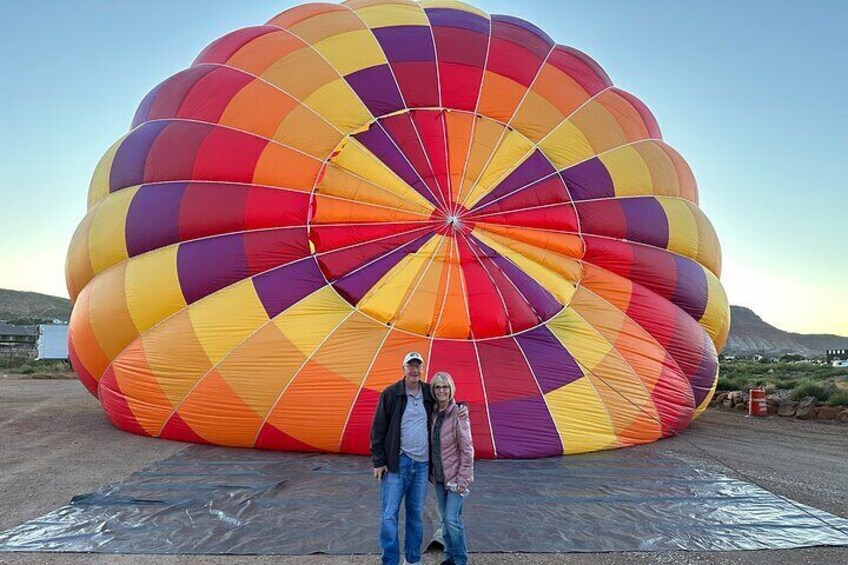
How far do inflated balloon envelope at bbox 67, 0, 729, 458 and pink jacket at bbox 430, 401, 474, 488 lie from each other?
255cm

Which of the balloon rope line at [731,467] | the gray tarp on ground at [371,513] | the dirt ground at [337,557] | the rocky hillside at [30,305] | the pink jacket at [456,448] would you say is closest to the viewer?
the pink jacket at [456,448]

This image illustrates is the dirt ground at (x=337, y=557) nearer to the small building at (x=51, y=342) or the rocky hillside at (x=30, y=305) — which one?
the small building at (x=51, y=342)

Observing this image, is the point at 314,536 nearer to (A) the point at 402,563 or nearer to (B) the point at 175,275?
(A) the point at 402,563

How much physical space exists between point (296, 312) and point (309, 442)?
1276 millimetres

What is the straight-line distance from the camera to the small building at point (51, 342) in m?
25.1

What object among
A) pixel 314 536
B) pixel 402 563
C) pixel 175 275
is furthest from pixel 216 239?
pixel 402 563

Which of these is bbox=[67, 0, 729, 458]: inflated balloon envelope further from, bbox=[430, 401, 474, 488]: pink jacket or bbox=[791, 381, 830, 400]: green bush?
bbox=[791, 381, 830, 400]: green bush

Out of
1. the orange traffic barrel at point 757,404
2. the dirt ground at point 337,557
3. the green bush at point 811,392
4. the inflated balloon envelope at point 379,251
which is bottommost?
the dirt ground at point 337,557

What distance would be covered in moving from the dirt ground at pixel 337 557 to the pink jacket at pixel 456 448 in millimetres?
561

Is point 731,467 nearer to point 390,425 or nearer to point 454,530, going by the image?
point 454,530

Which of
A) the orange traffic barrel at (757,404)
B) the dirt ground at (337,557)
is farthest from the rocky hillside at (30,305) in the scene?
the orange traffic barrel at (757,404)

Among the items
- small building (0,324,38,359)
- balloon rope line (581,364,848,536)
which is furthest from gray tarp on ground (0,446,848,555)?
small building (0,324,38,359)

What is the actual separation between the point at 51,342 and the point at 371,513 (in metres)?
25.7

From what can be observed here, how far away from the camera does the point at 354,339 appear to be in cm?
628
